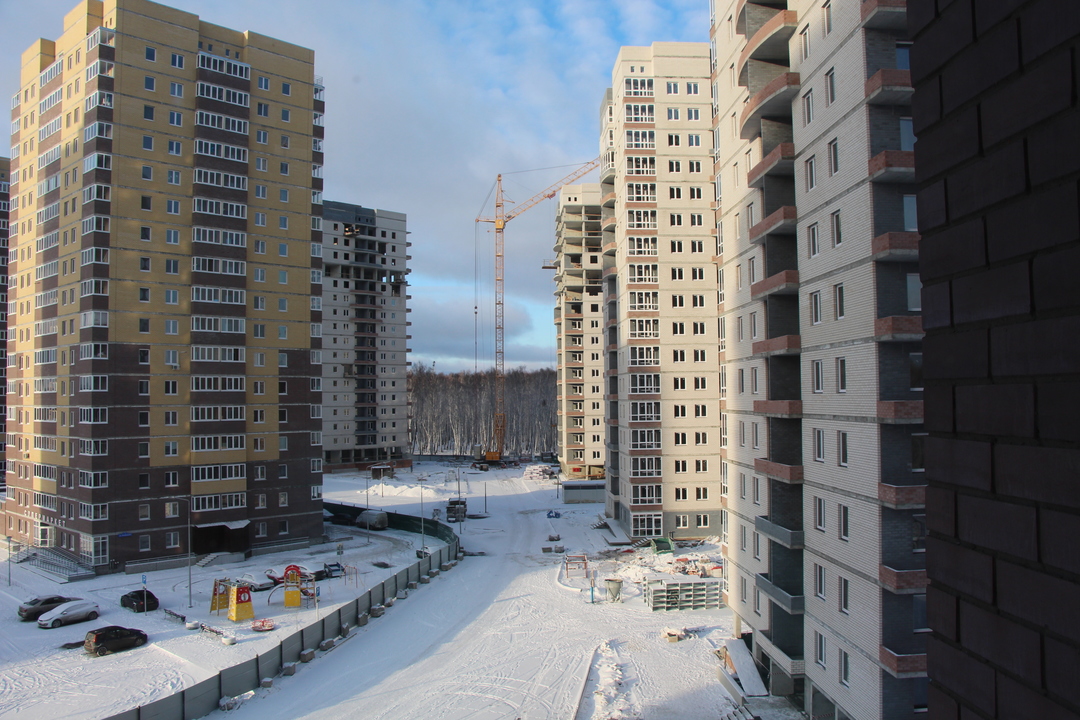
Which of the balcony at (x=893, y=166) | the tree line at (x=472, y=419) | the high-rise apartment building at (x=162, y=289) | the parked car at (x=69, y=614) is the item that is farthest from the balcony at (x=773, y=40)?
the tree line at (x=472, y=419)

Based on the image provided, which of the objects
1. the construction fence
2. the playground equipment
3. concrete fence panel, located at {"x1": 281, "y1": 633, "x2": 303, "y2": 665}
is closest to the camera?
the construction fence

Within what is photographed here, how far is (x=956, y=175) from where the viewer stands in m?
7.61

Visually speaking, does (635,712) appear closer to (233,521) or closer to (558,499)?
(233,521)

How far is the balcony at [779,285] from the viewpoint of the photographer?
25.8 meters

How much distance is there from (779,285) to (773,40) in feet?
31.4

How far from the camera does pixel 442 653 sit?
34438 mm

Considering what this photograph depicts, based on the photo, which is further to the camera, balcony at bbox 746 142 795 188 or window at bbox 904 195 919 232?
balcony at bbox 746 142 795 188

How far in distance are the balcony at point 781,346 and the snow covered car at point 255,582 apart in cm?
3669

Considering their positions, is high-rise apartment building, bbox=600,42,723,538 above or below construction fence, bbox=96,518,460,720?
above

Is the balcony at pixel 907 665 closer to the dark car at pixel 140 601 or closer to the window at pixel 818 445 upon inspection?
the window at pixel 818 445

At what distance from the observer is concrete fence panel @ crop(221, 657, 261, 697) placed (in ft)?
93.7

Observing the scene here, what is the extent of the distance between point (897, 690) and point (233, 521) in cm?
5047

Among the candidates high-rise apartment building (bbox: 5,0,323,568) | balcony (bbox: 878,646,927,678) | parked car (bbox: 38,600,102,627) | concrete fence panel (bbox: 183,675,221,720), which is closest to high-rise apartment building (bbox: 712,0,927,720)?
balcony (bbox: 878,646,927,678)

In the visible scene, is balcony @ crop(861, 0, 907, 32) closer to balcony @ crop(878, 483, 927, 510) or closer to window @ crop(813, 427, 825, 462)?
window @ crop(813, 427, 825, 462)
